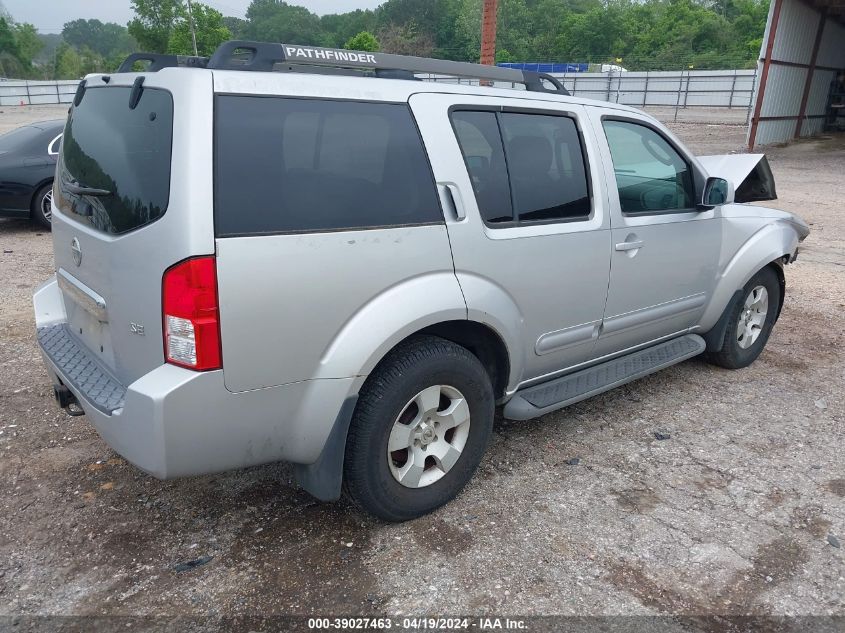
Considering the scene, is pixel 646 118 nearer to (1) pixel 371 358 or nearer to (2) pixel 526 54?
(1) pixel 371 358

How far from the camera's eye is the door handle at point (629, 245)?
11.6 feet

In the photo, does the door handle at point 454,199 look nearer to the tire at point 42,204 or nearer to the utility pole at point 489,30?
the tire at point 42,204

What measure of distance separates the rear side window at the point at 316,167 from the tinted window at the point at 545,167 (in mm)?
581

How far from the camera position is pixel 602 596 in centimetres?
254

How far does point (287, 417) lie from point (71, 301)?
1243mm

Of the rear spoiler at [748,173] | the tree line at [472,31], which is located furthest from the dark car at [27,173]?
the tree line at [472,31]

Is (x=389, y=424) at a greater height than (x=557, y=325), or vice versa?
(x=557, y=325)

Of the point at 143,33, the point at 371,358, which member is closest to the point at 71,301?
the point at 371,358

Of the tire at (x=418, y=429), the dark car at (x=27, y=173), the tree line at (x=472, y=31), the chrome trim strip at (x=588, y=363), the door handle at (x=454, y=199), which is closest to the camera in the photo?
the tire at (x=418, y=429)

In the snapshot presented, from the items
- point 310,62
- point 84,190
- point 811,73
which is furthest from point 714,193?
point 811,73

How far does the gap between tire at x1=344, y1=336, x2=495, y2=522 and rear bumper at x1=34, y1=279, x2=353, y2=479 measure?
0.18 m

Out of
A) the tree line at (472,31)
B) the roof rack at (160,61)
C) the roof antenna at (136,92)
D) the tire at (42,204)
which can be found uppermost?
the tree line at (472,31)

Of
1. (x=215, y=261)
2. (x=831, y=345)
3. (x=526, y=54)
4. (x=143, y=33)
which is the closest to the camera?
(x=215, y=261)

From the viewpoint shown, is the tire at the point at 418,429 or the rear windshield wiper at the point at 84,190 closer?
the rear windshield wiper at the point at 84,190
